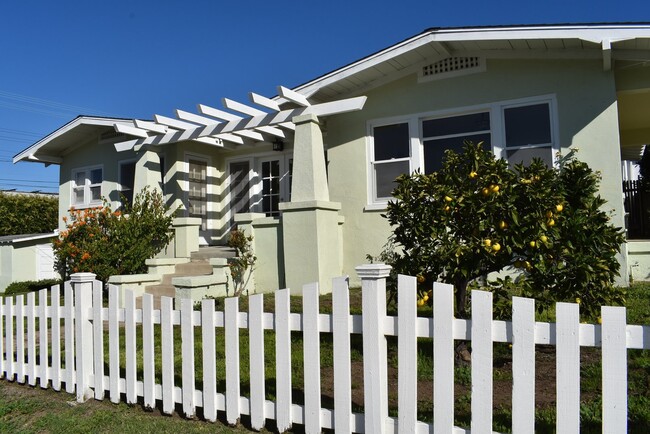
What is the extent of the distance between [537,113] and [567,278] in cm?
629

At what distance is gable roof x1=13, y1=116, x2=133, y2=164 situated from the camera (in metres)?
14.2

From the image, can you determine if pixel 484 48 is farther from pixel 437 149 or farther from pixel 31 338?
pixel 31 338

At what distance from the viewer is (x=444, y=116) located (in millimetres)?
10336

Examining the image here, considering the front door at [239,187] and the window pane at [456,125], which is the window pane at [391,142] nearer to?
the window pane at [456,125]

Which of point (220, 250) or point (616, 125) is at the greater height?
point (616, 125)

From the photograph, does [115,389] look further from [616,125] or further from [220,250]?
[616,125]

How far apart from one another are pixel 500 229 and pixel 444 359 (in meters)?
1.45

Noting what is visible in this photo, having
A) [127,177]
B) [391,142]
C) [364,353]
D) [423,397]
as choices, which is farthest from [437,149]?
[127,177]

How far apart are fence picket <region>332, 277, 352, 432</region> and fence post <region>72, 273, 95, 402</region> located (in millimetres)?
2379

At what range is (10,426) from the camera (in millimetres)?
3967

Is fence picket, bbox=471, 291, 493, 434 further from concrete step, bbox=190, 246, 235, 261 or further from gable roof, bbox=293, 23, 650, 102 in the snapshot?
concrete step, bbox=190, 246, 235, 261

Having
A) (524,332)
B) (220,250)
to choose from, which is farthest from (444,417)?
(220,250)

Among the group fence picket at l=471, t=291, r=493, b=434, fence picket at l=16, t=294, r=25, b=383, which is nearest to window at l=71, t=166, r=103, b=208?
fence picket at l=16, t=294, r=25, b=383

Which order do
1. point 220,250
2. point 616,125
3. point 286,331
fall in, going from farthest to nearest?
point 220,250 < point 616,125 < point 286,331
